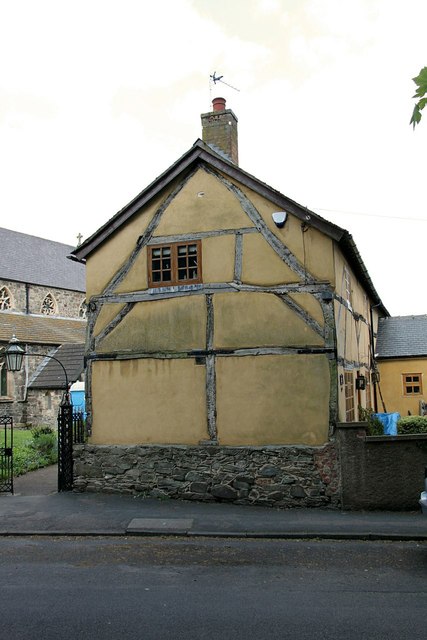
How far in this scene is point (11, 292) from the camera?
34.9m

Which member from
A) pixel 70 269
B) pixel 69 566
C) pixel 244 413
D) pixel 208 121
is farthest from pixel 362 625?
pixel 70 269

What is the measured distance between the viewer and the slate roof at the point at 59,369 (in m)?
28.6

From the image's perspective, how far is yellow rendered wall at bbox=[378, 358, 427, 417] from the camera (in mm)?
20375

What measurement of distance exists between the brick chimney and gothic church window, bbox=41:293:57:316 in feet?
85.4

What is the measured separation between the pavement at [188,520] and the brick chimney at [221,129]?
8588mm

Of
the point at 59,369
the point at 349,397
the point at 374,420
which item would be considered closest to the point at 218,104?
the point at 349,397

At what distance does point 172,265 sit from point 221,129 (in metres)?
4.29

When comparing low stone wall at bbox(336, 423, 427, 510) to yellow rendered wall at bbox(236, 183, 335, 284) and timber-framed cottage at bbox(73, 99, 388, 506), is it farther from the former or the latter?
yellow rendered wall at bbox(236, 183, 335, 284)

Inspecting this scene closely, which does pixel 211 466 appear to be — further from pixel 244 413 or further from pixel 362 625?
pixel 362 625

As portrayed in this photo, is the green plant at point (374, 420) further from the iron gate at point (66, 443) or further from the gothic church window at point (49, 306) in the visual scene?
the gothic church window at point (49, 306)

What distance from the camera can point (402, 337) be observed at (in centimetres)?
2184

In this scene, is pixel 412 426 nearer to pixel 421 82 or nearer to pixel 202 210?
pixel 202 210

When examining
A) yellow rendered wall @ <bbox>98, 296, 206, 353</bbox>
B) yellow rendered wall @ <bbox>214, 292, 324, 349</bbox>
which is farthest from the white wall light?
yellow rendered wall @ <bbox>98, 296, 206, 353</bbox>

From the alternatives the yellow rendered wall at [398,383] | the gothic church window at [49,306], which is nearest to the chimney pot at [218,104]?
the yellow rendered wall at [398,383]
